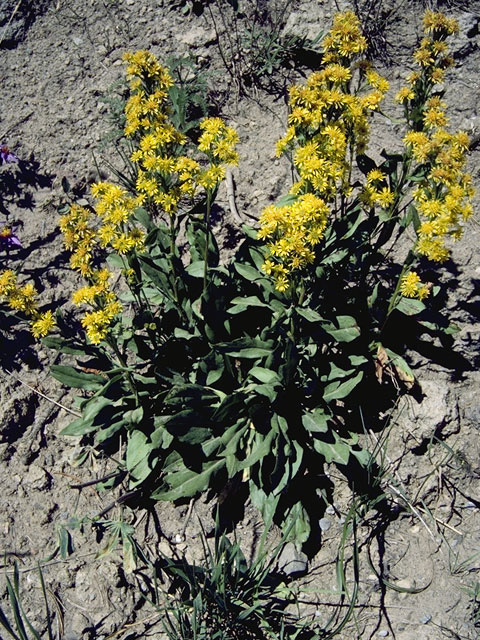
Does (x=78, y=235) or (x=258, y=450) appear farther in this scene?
(x=258, y=450)

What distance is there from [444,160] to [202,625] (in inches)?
116

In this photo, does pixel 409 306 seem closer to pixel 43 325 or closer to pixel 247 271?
pixel 247 271

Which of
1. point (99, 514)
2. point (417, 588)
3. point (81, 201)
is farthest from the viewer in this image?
point (81, 201)

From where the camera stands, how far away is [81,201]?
499cm

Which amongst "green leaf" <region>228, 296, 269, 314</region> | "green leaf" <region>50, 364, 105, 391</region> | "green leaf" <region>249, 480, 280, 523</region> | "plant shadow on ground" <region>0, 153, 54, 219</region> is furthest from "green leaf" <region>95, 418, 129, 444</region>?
"plant shadow on ground" <region>0, 153, 54, 219</region>

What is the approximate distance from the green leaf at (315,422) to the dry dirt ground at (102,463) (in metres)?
0.41

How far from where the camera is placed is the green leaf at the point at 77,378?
3779 mm

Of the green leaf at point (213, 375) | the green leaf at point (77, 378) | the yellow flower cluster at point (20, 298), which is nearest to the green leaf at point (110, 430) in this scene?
the green leaf at point (77, 378)

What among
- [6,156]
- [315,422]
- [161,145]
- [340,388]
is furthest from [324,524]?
[6,156]

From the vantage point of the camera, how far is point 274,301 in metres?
3.65

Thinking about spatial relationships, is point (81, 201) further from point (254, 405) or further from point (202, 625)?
point (202, 625)

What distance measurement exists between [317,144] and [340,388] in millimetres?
1572

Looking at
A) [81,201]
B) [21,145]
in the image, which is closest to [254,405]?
[81,201]

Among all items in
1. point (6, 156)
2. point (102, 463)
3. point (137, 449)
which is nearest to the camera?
point (137, 449)
